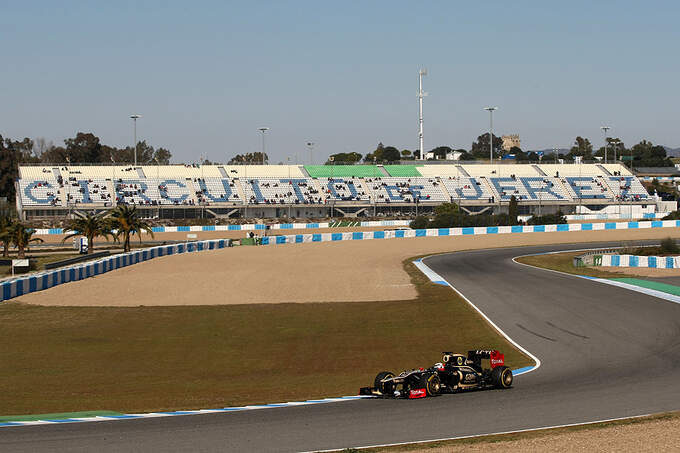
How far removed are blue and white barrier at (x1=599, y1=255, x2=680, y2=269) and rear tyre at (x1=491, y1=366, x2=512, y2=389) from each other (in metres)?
38.6

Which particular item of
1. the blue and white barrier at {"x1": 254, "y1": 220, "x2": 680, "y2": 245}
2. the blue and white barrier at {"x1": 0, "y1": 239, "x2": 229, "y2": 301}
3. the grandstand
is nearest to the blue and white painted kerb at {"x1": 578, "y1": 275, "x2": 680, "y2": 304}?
the blue and white barrier at {"x1": 0, "y1": 239, "x2": 229, "y2": 301}

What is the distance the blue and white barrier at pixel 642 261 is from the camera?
5575cm

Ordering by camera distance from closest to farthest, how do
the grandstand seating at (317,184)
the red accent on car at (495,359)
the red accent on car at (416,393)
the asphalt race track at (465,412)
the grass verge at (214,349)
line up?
the asphalt race track at (465,412)
the red accent on car at (416,393)
the red accent on car at (495,359)
the grass verge at (214,349)
the grandstand seating at (317,184)

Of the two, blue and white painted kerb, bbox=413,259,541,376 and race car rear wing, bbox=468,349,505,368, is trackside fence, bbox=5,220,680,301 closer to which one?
blue and white painted kerb, bbox=413,259,541,376

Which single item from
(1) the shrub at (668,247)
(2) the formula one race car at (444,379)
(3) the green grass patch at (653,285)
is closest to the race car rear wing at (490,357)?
(2) the formula one race car at (444,379)

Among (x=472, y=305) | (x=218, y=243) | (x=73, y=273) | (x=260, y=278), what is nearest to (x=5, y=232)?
(x=218, y=243)

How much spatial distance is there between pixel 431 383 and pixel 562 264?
45287mm

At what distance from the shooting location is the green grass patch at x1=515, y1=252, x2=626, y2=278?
55.1m

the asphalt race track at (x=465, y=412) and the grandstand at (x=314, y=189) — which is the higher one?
the grandstand at (x=314, y=189)

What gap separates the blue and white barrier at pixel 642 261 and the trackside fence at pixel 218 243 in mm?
37944

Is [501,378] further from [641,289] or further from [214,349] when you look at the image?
[641,289]

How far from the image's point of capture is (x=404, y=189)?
14550 cm

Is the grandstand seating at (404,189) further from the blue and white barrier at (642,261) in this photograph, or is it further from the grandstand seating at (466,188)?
the blue and white barrier at (642,261)

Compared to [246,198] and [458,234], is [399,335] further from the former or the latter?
[246,198]
